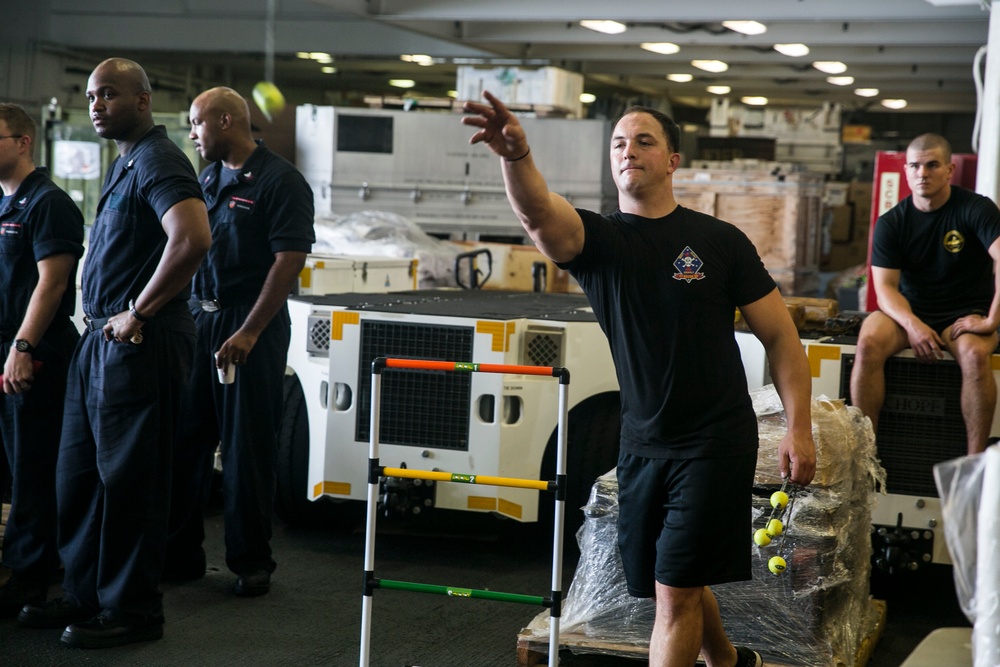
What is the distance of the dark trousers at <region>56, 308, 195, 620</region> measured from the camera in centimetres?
425

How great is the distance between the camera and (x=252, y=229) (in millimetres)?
5039

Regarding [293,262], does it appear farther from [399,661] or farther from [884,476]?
[884,476]

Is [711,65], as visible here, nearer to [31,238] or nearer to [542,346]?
[542,346]

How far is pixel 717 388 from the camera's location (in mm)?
3248

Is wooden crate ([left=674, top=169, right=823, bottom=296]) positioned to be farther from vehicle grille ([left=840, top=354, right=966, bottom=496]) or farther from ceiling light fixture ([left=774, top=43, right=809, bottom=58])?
vehicle grille ([left=840, top=354, right=966, bottom=496])

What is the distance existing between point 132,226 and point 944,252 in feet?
12.0

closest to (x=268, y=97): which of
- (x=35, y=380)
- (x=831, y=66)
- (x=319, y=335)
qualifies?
(x=35, y=380)

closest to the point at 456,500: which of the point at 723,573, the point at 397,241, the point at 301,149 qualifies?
the point at 723,573

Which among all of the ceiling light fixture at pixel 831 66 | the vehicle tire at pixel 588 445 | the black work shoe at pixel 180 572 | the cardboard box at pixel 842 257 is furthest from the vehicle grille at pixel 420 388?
the ceiling light fixture at pixel 831 66

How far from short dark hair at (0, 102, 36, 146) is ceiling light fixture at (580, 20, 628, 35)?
399 inches

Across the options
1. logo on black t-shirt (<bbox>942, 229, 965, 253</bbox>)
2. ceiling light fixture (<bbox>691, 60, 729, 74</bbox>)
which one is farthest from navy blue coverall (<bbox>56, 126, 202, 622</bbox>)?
ceiling light fixture (<bbox>691, 60, 729, 74</bbox>)

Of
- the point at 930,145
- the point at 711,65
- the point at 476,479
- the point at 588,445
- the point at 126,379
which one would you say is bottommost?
the point at 588,445

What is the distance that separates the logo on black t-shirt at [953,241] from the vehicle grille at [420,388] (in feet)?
7.50

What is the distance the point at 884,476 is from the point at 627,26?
10.9 m
